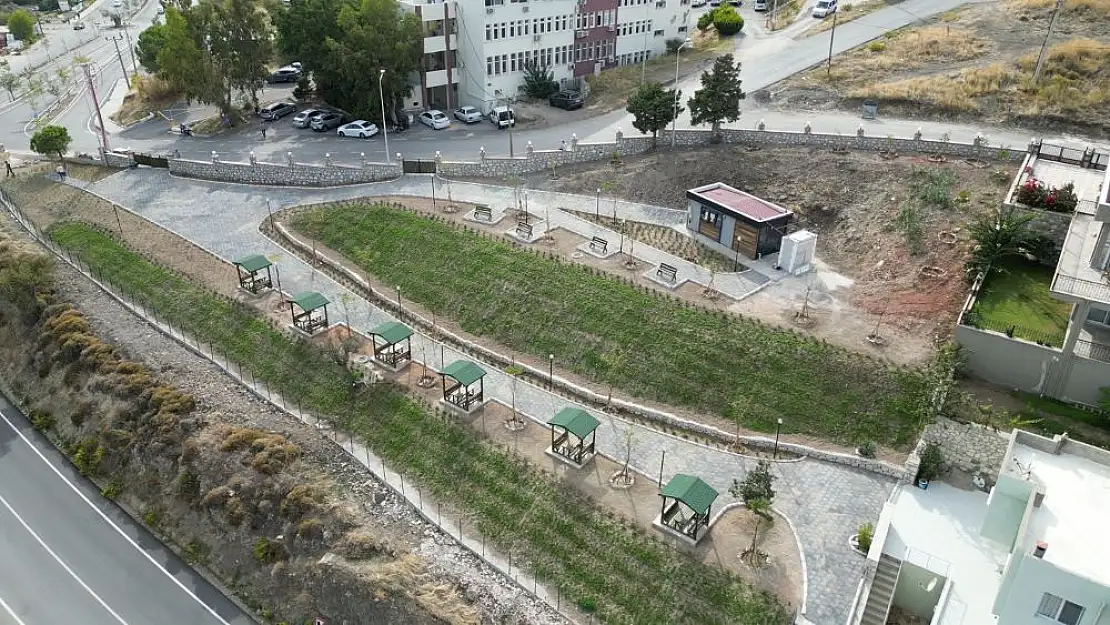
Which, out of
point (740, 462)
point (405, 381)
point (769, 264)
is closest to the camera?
Answer: point (740, 462)

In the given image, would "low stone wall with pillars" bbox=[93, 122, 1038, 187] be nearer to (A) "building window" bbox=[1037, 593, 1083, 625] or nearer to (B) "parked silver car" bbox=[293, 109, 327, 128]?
(B) "parked silver car" bbox=[293, 109, 327, 128]

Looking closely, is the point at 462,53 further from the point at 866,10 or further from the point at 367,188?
the point at 866,10

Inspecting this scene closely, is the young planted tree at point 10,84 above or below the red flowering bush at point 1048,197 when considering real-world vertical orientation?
below

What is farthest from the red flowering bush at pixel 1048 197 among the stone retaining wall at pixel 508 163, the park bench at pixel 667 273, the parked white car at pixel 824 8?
the parked white car at pixel 824 8

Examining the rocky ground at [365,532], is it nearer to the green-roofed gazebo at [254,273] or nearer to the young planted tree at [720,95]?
the green-roofed gazebo at [254,273]

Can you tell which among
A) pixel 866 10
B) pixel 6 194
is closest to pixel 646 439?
pixel 6 194

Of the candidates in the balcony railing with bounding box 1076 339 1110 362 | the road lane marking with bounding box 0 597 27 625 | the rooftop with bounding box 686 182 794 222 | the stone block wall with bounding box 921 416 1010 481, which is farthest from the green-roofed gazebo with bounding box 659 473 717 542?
the road lane marking with bounding box 0 597 27 625
